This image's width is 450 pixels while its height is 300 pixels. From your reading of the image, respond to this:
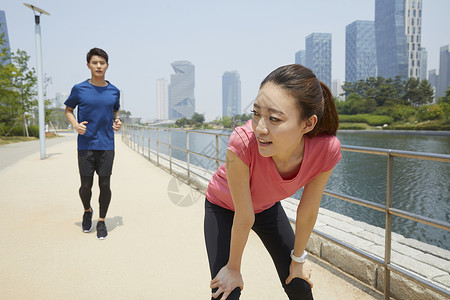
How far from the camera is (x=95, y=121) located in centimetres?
275

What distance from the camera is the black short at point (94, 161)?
2771 mm

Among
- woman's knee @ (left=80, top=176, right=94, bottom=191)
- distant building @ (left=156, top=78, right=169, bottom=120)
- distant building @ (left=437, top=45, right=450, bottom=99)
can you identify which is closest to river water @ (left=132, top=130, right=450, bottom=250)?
woman's knee @ (left=80, top=176, right=94, bottom=191)

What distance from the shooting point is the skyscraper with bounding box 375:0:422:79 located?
116 m

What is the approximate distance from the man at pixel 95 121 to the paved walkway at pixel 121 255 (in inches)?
14.6

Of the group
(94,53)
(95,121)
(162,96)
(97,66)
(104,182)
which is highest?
(162,96)

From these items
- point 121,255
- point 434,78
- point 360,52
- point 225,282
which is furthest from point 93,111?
point 434,78

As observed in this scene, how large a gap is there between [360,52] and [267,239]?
150 meters

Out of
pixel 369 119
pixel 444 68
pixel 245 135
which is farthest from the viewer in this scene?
pixel 444 68

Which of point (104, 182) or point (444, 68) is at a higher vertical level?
point (444, 68)

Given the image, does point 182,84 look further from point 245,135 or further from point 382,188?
point 245,135

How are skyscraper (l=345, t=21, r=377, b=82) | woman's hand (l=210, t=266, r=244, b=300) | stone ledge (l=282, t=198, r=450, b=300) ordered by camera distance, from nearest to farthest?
woman's hand (l=210, t=266, r=244, b=300) < stone ledge (l=282, t=198, r=450, b=300) < skyscraper (l=345, t=21, r=377, b=82)

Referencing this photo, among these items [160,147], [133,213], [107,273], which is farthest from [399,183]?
[107,273]

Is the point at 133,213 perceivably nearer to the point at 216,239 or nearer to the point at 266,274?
the point at 266,274

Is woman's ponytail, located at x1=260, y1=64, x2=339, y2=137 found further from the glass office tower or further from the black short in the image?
the glass office tower
